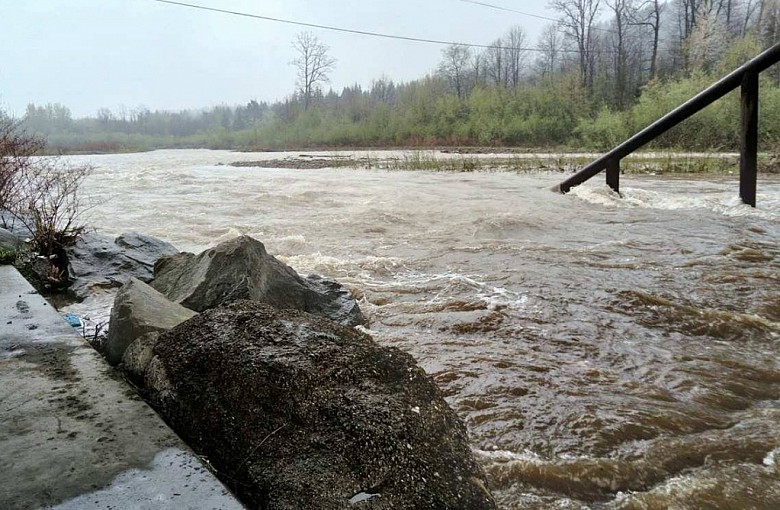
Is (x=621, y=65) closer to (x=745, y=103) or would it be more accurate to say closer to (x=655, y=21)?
(x=655, y=21)

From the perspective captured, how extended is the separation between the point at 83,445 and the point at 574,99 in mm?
48450

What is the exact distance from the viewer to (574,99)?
4531cm

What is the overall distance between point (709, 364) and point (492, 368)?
1319 millimetres

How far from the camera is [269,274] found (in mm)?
4250

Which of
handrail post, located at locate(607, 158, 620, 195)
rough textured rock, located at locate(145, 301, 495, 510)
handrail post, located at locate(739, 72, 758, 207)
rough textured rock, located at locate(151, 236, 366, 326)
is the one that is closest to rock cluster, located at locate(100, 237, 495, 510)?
rough textured rock, located at locate(145, 301, 495, 510)

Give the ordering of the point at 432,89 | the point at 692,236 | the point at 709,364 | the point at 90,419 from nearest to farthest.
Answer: the point at 90,419
the point at 709,364
the point at 692,236
the point at 432,89

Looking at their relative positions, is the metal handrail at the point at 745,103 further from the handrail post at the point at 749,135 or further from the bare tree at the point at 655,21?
the bare tree at the point at 655,21

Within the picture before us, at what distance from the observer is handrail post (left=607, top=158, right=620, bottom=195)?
10452 millimetres

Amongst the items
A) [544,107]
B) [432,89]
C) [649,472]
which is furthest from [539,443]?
[432,89]

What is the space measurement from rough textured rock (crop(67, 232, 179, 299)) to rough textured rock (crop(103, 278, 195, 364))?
2.46 meters

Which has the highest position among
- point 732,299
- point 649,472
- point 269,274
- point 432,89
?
point 432,89

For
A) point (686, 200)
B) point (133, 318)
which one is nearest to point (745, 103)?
point (686, 200)

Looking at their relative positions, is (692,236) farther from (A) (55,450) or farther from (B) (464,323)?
(A) (55,450)

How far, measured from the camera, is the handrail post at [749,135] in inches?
316
